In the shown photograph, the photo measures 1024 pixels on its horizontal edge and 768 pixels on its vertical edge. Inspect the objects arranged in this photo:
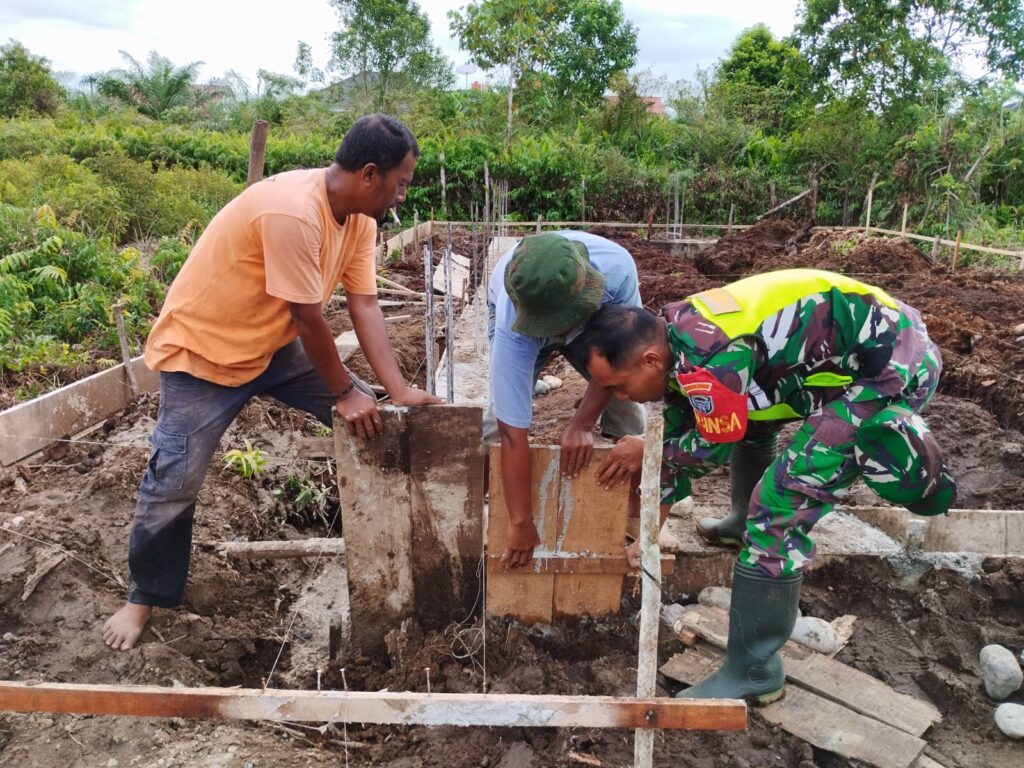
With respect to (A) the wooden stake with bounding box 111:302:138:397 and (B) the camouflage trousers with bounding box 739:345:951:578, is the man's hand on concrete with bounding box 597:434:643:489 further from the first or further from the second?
(A) the wooden stake with bounding box 111:302:138:397

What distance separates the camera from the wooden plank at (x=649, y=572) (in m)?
1.87

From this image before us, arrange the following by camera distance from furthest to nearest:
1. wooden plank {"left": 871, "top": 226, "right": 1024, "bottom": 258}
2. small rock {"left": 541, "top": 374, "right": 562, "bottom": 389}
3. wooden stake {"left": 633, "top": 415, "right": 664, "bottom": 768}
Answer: wooden plank {"left": 871, "top": 226, "right": 1024, "bottom": 258}
small rock {"left": 541, "top": 374, "right": 562, "bottom": 389}
wooden stake {"left": 633, "top": 415, "right": 664, "bottom": 768}

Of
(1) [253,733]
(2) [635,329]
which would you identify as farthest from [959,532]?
(1) [253,733]

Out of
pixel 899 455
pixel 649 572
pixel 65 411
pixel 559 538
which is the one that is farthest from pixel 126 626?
pixel 899 455

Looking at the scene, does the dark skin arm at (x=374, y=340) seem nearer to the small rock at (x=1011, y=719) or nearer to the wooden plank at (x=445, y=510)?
the wooden plank at (x=445, y=510)

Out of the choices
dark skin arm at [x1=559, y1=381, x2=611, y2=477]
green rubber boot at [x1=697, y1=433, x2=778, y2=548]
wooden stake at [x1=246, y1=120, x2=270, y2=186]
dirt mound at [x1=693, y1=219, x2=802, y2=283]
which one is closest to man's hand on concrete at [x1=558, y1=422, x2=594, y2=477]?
dark skin arm at [x1=559, y1=381, x2=611, y2=477]

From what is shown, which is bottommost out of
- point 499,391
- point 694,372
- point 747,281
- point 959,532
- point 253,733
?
point 253,733

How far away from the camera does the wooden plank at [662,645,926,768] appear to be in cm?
232

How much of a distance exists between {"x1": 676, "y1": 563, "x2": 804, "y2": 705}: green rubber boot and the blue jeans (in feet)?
→ 6.03

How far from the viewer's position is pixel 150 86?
28.8 metres

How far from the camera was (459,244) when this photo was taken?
45.0ft

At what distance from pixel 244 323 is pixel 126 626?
1.19m

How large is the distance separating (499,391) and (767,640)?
3.86 ft

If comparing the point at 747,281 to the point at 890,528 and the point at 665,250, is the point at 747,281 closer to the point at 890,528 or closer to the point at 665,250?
the point at 890,528
